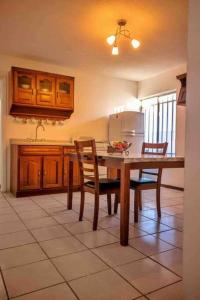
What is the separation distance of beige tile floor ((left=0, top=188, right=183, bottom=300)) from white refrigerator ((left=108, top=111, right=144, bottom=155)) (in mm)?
2108

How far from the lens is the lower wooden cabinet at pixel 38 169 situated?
3.81 meters

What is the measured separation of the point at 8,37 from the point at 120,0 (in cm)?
183

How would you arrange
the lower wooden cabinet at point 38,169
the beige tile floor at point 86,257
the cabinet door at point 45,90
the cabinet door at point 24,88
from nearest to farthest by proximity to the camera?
the beige tile floor at point 86,257 < the lower wooden cabinet at point 38,169 < the cabinet door at point 24,88 < the cabinet door at point 45,90

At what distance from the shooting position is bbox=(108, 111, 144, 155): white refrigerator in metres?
4.82

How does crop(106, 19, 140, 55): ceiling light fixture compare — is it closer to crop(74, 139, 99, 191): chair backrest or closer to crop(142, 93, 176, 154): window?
crop(74, 139, 99, 191): chair backrest

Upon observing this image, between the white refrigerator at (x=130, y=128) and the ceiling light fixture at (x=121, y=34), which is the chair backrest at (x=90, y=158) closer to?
the ceiling light fixture at (x=121, y=34)

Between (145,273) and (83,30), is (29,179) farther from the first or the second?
(145,273)

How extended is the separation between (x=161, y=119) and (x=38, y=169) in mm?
2864

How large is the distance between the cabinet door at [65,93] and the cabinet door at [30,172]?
114 cm

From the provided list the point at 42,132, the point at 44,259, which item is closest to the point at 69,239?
the point at 44,259

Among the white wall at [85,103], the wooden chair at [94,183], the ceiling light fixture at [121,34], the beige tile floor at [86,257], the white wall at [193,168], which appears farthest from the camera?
the white wall at [85,103]

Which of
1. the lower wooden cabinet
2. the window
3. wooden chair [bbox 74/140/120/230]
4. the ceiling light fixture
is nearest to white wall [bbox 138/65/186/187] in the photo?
the window

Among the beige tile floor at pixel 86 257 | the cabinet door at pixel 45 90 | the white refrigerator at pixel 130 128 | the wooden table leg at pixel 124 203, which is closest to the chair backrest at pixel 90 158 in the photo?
the wooden table leg at pixel 124 203

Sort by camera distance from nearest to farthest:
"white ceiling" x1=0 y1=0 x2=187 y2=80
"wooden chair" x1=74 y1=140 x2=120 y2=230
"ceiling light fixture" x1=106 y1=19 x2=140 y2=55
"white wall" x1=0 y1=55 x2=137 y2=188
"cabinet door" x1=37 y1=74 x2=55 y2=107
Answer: "wooden chair" x1=74 y1=140 x2=120 y2=230
"white ceiling" x1=0 y1=0 x2=187 y2=80
"ceiling light fixture" x1=106 y1=19 x2=140 y2=55
"cabinet door" x1=37 y1=74 x2=55 y2=107
"white wall" x1=0 y1=55 x2=137 y2=188
